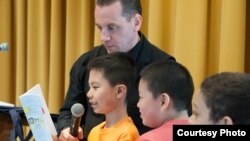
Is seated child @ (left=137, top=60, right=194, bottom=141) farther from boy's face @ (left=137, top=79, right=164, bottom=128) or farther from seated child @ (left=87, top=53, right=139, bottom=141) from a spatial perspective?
seated child @ (left=87, top=53, right=139, bottom=141)

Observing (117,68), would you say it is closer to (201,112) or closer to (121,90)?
(121,90)

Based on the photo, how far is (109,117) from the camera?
1566 millimetres

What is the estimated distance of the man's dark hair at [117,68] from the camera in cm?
157

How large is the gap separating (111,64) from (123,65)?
44 mm

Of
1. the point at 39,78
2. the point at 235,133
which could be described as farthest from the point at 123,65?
the point at 39,78

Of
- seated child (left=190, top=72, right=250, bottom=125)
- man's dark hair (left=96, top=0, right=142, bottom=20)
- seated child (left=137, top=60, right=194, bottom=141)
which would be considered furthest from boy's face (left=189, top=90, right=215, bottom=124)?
man's dark hair (left=96, top=0, right=142, bottom=20)

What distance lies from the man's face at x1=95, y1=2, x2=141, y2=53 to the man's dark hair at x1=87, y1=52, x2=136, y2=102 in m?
0.09

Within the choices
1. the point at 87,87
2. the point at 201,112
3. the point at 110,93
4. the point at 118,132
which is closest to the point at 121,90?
the point at 110,93

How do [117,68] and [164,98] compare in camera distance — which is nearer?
[164,98]

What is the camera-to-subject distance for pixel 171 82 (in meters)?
1.38

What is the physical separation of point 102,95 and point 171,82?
27 centimetres

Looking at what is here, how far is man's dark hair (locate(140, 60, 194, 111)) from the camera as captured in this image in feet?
4.49

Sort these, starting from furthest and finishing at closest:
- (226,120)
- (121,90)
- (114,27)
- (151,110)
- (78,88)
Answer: (78,88), (114,27), (121,90), (151,110), (226,120)

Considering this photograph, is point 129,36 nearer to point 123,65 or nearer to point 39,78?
point 123,65
